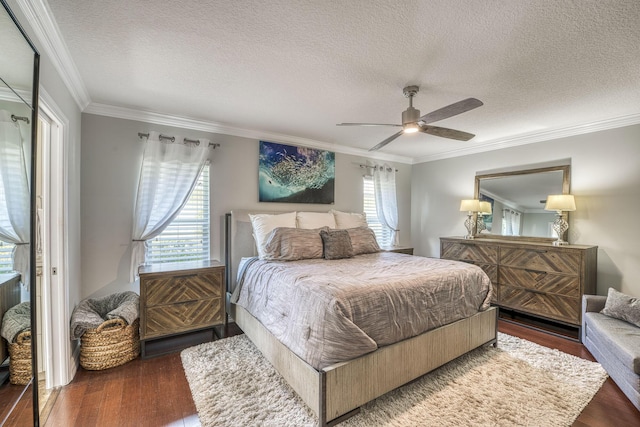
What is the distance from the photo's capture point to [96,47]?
193cm

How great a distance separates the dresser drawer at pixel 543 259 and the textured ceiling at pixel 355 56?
157 cm

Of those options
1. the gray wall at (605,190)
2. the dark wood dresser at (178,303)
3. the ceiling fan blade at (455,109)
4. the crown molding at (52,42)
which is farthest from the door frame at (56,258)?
the gray wall at (605,190)

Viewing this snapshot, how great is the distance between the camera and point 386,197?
5.12 meters

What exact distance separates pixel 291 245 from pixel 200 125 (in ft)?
6.27

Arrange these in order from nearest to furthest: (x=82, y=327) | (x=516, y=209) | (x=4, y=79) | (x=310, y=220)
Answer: (x=4, y=79)
(x=82, y=327)
(x=310, y=220)
(x=516, y=209)

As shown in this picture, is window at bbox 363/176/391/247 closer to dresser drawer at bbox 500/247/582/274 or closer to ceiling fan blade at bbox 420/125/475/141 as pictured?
dresser drawer at bbox 500/247/582/274

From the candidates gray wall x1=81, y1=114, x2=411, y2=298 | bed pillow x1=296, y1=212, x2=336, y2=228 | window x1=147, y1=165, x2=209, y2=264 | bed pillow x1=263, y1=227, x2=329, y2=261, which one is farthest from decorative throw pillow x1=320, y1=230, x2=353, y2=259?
window x1=147, y1=165, x2=209, y2=264

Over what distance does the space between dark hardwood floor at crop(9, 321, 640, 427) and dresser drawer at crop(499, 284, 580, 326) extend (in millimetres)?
1023

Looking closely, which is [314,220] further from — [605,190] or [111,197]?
[605,190]

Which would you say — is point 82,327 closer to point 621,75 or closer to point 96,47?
point 96,47

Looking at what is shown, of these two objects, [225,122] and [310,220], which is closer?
[225,122]

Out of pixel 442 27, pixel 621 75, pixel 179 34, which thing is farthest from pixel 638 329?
pixel 179 34

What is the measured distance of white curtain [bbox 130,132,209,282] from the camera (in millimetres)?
3068

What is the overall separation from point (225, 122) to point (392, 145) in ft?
8.47
